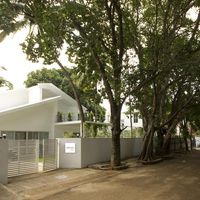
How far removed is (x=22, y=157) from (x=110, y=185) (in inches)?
199

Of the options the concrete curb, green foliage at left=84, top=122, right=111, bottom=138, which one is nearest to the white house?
green foliage at left=84, top=122, right=111, bottom=138

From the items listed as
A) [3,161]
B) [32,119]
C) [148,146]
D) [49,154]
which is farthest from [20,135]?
[3,161]

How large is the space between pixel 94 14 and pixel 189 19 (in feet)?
21.6

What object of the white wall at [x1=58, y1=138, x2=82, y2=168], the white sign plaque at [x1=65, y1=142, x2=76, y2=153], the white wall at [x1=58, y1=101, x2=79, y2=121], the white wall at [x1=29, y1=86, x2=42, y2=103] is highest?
the white wall at [x1=29, y1=86, x2=42, y2=103]

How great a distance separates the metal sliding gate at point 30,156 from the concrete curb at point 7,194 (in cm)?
253

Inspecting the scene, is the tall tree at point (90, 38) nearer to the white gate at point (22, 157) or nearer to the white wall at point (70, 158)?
the white wall at point (70, 158)

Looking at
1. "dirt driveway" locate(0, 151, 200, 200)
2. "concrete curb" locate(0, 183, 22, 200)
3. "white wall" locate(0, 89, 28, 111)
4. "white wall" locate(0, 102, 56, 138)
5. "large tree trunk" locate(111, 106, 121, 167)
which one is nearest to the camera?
"dirt driveway" locate(0, 151, 200, 200)

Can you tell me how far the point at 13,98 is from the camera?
32281mm

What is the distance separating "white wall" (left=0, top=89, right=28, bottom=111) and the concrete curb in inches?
666

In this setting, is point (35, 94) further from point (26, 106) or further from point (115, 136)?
point (115, 136)

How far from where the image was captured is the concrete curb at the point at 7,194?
43.8ft

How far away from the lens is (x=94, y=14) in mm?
18406

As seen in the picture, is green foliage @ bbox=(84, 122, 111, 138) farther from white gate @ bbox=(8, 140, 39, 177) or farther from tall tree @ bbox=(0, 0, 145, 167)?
white gate @ bbox=(8, 140, 39, 177)

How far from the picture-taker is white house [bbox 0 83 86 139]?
2861cm
